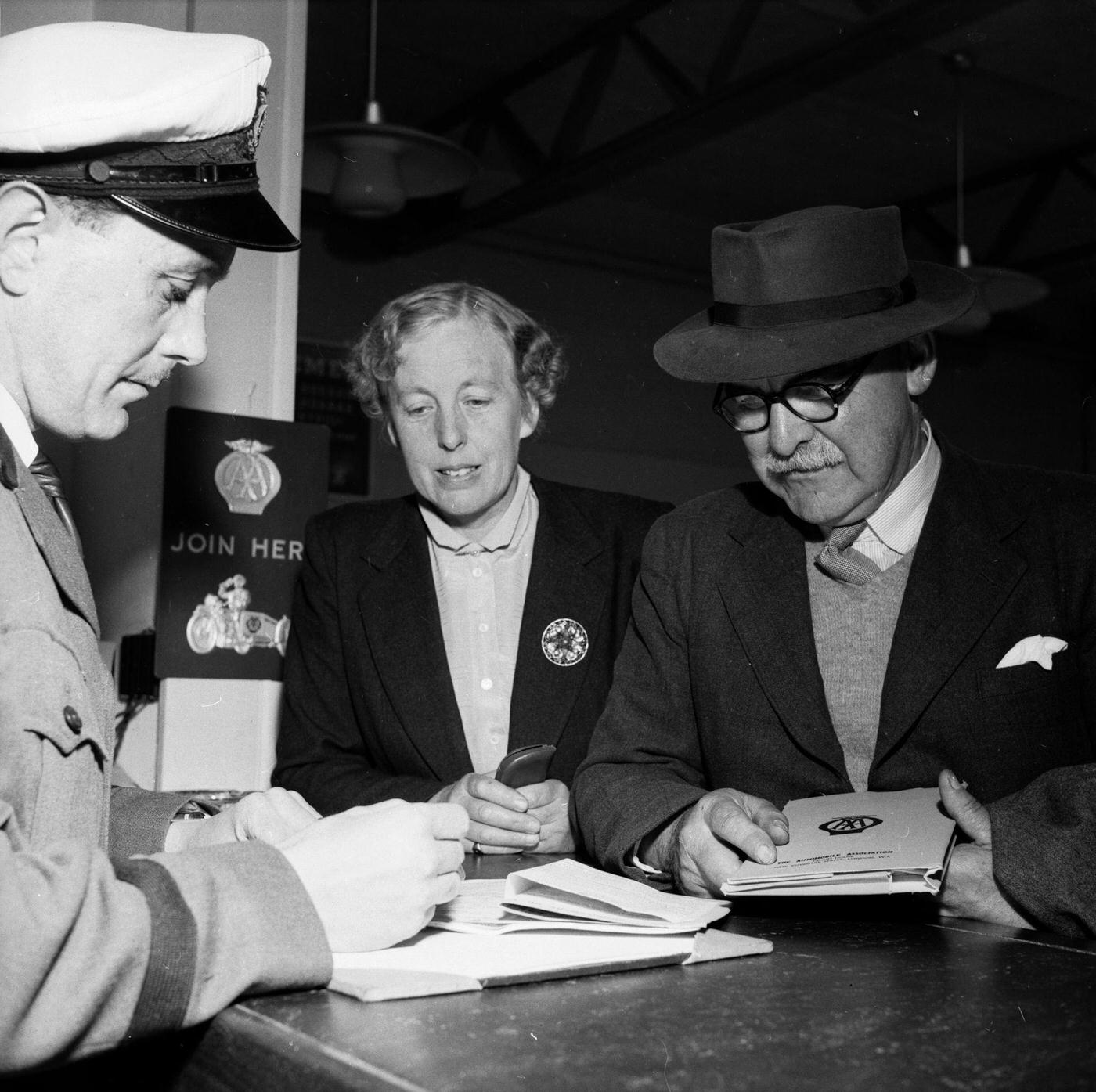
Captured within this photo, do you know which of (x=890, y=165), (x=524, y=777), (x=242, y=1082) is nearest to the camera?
(x=242, y=1082)

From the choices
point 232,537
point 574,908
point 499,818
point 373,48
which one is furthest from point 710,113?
point 574,908

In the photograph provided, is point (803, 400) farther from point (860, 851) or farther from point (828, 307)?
point (860, 851)

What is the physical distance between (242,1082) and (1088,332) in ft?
43.3

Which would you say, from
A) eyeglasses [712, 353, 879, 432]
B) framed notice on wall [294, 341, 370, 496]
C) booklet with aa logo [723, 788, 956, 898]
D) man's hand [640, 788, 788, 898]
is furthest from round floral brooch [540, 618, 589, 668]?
framed notice on wall [294, 341, 370, 496]

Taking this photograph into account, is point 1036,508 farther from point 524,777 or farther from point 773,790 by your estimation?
point 524,777

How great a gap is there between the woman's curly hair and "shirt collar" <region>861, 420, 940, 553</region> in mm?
952

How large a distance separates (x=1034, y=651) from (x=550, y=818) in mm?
860

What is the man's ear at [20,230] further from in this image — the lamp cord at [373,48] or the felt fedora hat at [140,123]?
the lamp cord at [373,48]

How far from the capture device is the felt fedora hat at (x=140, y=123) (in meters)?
1.26

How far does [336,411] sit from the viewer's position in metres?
8.58

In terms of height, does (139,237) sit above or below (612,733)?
above

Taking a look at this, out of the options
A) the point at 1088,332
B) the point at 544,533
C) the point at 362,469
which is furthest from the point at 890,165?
the point at 544,533

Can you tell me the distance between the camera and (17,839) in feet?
3.32

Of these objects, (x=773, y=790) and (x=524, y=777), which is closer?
(x=773, y=790)
